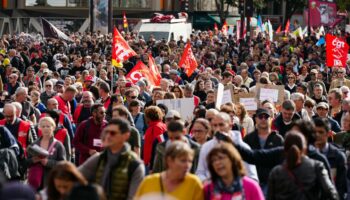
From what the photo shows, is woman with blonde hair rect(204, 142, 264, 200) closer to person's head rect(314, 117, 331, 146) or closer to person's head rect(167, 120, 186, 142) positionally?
person's head rect(167, 120, 186, 142)

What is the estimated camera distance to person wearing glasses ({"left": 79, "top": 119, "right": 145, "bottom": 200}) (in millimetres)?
7996

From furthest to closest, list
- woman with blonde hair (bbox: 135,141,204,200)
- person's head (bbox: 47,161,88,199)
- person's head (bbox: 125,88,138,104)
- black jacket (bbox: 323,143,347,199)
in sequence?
person's head (bbox: 125,88,138,104), black jacket (bbox: 323,143,347,199), woman with blonde hair (bbox: 135,141,204,200), person's head (bbox: 47,161,88,199)

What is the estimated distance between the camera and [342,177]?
384 inches

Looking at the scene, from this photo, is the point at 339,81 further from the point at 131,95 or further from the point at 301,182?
the point at 301,182

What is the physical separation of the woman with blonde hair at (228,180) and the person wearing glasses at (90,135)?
5.07 meters

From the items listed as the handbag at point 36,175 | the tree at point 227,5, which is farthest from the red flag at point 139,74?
the tree at point 227,5

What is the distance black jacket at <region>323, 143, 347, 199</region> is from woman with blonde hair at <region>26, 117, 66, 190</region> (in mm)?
2515

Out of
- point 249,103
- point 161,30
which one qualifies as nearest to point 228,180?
point 249,103

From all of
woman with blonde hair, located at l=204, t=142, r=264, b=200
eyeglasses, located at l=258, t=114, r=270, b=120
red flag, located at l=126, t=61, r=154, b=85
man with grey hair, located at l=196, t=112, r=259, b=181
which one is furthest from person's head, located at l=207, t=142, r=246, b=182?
red flag, located at l=126, t=61, r=154, b=85

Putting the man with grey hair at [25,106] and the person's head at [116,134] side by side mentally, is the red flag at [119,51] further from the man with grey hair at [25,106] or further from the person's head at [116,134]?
the person's head at [116,134]

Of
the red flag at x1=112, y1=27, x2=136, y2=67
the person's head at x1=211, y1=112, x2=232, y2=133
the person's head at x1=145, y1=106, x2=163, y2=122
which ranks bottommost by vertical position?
the person's head at x1=145, y1=106, x2=163, y2=122

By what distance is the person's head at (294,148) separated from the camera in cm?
824

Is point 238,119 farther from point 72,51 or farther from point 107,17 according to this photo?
point 107,17

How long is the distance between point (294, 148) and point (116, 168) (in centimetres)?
129
